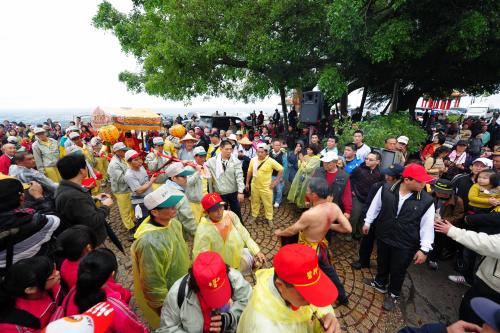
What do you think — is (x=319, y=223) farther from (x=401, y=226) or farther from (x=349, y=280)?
(x=349, y=280)

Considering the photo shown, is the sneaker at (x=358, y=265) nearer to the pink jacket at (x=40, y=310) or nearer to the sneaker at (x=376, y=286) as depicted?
the sneaker at (x=376, y=286)

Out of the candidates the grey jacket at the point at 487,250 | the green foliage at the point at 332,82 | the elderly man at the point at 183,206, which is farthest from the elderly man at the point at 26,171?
the green foliage at the point at 332,82

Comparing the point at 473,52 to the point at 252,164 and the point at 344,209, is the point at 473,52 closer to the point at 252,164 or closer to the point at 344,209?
the point at 344,209

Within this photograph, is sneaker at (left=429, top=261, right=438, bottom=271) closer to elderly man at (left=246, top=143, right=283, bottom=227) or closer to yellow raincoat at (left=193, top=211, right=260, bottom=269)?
elderly man at (left=246, top=143, right=283, bottom=227)

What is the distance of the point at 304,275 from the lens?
1429mm

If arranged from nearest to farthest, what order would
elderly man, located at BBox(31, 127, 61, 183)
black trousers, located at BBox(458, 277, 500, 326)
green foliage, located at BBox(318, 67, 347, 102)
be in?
black trousers, located at BBox(458, 277, 500, 326) → elderly man, located at BBox(31, 127, 61, 183) → green foliage, located at BBox(318, 67, 347, 102)

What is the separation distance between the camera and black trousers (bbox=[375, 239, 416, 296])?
10.7 feet

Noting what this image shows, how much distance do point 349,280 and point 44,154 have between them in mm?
7533

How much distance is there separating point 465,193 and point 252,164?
4.05 meters

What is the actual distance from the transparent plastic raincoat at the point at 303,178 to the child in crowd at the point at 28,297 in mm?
4782

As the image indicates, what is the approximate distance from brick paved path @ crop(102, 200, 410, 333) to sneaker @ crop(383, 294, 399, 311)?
2.6 inches

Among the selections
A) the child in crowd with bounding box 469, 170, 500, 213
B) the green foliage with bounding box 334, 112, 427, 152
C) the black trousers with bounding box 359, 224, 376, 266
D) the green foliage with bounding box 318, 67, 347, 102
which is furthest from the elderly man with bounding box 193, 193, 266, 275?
the green foliage with bounding box 318, 67, 347, 102

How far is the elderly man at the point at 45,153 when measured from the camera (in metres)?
5.78

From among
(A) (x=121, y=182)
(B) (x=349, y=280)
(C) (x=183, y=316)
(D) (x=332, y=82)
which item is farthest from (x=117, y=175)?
(D) (x=332, y=82)
